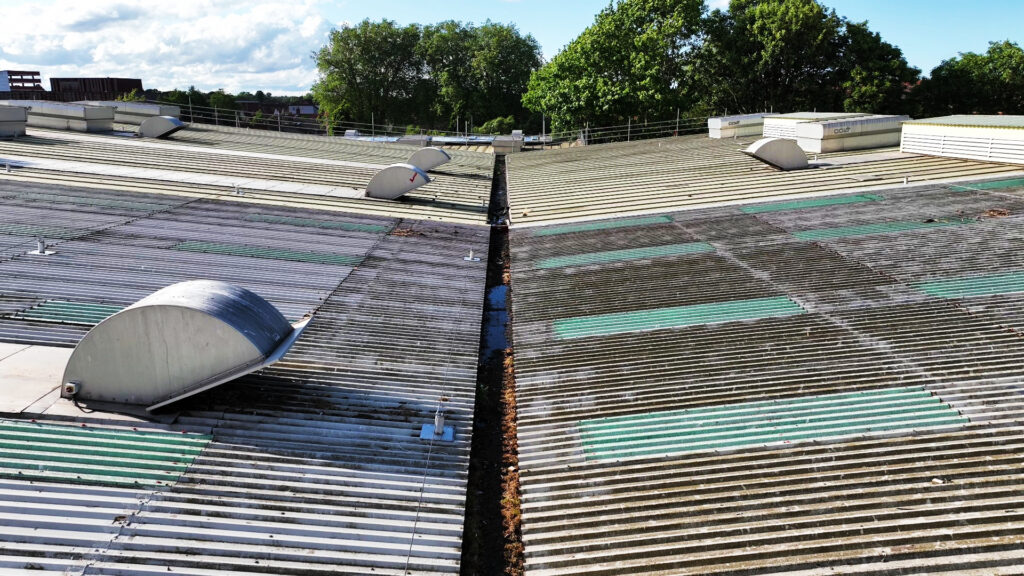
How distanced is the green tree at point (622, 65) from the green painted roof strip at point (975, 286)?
36.6 meters

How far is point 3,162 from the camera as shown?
79.8 ft

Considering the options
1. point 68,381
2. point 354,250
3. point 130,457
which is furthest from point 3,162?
point 130,457

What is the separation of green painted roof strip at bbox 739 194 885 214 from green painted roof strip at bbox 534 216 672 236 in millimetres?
2827

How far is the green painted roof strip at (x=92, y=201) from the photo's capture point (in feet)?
66.9

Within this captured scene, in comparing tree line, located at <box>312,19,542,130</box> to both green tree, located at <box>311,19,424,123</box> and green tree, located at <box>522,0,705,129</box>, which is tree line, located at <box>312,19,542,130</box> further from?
green tree, located at <box>522,0,705,129</box>

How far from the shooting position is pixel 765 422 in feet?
32.4

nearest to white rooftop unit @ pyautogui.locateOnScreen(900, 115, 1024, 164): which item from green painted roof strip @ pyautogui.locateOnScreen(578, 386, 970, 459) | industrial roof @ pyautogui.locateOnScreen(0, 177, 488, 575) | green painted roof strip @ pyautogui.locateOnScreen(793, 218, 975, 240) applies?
green painted roof strip @ pyautogui.locateOnScreen(793, 218, 975, 240)

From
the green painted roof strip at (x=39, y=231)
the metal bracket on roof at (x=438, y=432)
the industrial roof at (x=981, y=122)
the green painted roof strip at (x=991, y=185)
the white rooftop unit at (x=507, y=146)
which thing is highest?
the industrial roof at (x=981, y=122)

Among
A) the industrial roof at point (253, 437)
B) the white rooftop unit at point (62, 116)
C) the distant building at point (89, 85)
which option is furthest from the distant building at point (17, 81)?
the industrial roof at point (253, 437)

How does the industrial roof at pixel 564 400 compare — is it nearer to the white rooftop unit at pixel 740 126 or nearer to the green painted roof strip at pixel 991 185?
the green painted roof strip at pixel 991 185

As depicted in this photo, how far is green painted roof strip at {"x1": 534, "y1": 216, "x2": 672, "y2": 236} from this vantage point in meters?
23.5

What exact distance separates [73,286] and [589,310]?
9.64 meters

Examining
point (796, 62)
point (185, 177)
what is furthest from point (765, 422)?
point (796, 62)

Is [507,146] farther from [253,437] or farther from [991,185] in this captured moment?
[253,437]
